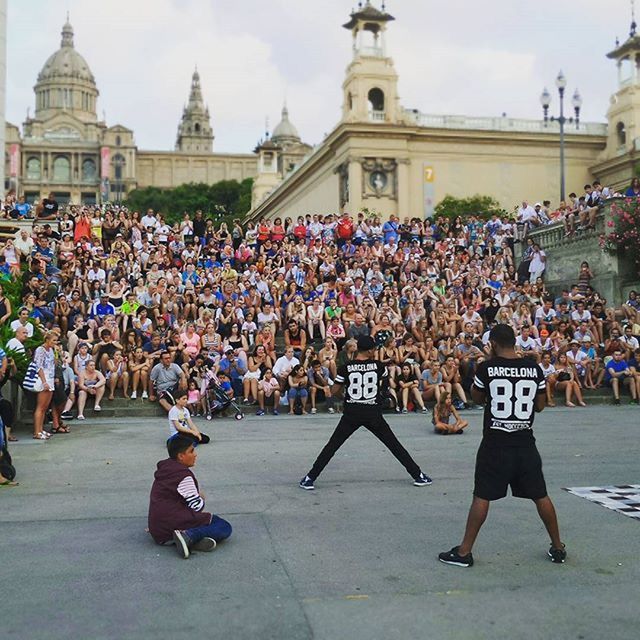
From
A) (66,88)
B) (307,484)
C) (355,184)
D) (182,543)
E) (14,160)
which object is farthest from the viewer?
(66,88)

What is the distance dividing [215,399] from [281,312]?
4.70 meters

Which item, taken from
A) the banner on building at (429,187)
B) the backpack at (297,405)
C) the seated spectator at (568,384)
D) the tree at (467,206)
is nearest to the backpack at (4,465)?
the backpack at (297,405)

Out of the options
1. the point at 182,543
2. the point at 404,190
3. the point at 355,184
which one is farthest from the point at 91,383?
the point at 404,190

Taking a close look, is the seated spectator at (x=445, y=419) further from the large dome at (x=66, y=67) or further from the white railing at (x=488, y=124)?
the large dome at (x=66, y=67)

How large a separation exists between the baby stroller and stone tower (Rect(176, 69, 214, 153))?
15755 cm

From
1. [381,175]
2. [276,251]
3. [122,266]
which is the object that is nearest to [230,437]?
[122,266]

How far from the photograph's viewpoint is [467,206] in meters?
50.2

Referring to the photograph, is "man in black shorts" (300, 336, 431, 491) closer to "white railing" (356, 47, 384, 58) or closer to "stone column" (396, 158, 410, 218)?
"stone column" (396, 158, 410, 218)

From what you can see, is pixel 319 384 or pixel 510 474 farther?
pixel 319 384

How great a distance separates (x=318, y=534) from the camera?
6113 mm

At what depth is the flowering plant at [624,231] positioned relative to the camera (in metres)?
20.6

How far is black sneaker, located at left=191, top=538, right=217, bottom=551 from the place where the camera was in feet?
18.5

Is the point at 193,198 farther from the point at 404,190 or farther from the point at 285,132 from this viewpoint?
the point at 404,190

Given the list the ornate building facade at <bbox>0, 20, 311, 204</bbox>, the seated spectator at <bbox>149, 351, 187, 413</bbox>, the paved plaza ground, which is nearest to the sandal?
the seated spectator at <bbox>149, 351, 187, 413</bbox>
